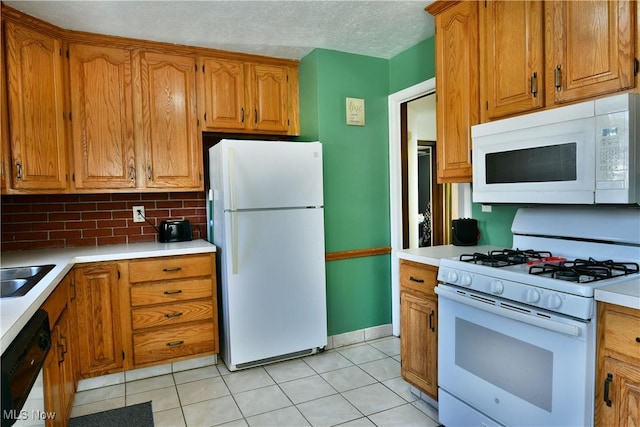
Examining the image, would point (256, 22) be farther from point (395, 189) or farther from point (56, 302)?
point (56, 302)

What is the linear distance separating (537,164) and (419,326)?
3.49 ft

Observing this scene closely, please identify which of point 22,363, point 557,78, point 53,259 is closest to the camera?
point 22,363

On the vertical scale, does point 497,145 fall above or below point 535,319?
above

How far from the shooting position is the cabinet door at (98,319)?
2.55 metres

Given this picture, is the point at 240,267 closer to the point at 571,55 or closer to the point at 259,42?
the point at 259,42

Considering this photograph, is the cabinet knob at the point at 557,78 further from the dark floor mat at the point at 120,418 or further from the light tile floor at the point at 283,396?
the dark floor mat at the point at 120,418

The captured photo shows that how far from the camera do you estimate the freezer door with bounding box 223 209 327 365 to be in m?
2.80

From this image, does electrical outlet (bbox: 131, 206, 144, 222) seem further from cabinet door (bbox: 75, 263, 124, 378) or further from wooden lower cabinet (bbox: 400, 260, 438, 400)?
wooden lower cabinet (bbox: 400, 260, 438, 400)

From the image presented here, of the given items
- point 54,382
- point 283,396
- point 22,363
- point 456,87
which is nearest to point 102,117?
point 54,382

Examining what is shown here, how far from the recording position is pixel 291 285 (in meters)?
2.96

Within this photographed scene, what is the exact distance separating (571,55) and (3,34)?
3.00 meters

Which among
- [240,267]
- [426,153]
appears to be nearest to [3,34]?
[240,267]

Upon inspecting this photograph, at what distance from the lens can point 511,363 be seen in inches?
66.6

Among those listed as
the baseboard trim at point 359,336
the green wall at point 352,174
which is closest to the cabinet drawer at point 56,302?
the green wall at point 352,174
